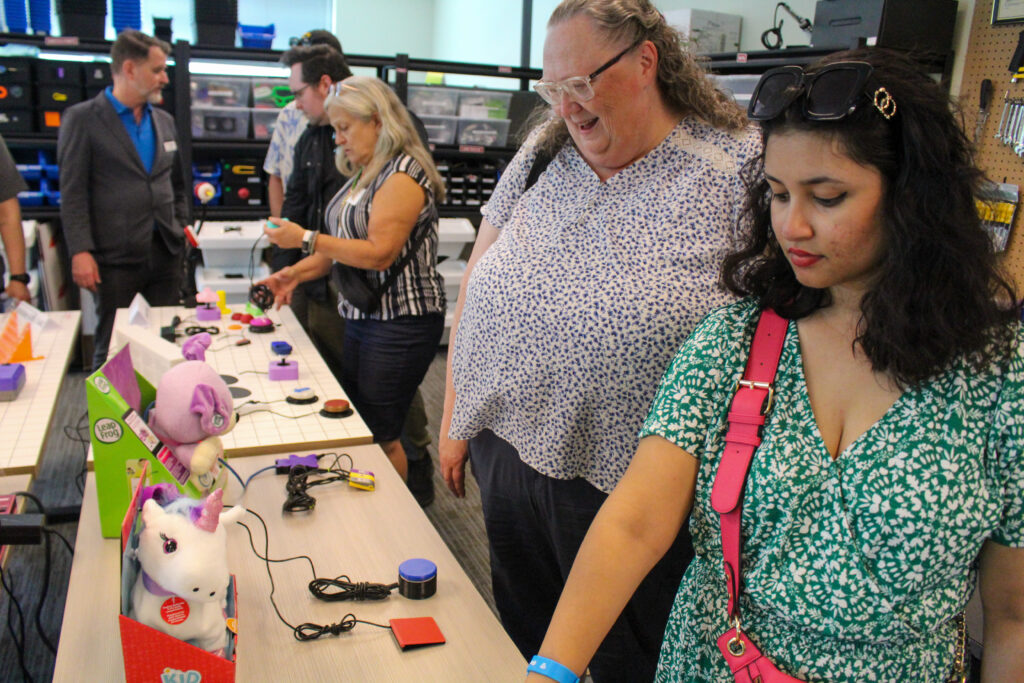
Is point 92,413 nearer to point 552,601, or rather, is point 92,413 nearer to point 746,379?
point 552,601

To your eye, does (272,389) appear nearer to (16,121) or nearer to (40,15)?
(16,121)

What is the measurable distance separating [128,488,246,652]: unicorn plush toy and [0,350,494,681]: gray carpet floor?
0.87m

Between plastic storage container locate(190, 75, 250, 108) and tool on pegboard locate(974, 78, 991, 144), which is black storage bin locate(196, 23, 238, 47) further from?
tool on pegboard locate(974, 78, 991, 144)

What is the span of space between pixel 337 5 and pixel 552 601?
7.40m

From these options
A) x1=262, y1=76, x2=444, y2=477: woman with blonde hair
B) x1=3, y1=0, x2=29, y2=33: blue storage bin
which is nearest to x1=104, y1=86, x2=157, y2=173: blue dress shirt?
x1=3, y1=0, x2=29, y2=33: blue storage bin

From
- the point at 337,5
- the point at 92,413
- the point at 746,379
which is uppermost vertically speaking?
the point at 337,5

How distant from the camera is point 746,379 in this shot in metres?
0.94

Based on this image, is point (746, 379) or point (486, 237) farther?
point (486, 237)

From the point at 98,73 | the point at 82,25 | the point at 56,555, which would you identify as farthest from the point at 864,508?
the point at 82,25

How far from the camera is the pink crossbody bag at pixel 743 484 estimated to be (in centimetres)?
90

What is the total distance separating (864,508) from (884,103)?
1.33 ft

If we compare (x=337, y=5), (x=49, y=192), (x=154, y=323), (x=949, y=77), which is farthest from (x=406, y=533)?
(x=337, y=5)

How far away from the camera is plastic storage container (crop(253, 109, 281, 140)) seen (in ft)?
13.9

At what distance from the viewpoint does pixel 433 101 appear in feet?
14.9
